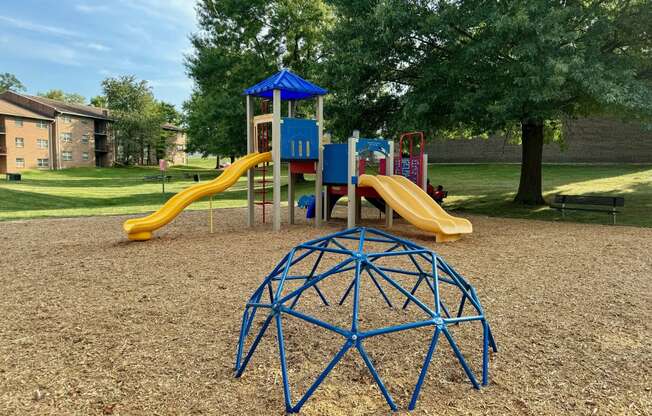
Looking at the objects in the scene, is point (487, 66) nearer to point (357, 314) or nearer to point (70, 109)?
point (357, 314)

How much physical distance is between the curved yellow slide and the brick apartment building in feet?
145

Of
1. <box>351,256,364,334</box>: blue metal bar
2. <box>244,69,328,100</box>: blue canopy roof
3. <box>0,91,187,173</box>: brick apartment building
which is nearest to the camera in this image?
<box>351,256,364,334</box>: blue metal bar

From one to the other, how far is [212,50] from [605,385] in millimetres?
28215

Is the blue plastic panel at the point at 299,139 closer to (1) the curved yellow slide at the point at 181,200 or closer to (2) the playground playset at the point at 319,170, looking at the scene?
(2) the playground playset at the point at 319,170

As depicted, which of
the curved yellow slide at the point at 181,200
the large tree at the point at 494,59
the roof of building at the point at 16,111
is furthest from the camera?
the roof of building at the point at 16,111

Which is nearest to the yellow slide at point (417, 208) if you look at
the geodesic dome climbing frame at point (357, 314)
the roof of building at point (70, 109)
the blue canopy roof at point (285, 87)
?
the blue canopy roof at point (285, 87)

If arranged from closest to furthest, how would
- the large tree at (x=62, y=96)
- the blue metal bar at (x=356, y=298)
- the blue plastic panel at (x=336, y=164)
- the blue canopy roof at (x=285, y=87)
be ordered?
the blue metal bar at (x=356, y=298) → the blue canopy roof at (x=285, y=87) → the blue plastic panel at (x=336, y=164) → the large tree at (x=62, y=96)

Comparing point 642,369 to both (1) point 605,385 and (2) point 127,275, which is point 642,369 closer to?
(1) point 605,385

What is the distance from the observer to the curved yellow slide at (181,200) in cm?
1030

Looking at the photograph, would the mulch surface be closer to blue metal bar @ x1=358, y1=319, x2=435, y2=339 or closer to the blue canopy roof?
blue metal bar @ x1=358, y1=319, x2=435, y2=339

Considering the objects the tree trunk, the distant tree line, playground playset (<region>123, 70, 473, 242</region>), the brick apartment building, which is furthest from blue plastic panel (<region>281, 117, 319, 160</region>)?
the brick apartment building

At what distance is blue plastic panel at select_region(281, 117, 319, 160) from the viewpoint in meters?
12.1

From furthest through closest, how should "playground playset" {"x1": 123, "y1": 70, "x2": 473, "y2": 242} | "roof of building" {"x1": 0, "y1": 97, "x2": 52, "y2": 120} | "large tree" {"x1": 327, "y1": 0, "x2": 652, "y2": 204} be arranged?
"roof of building" {"x1": 0, "y1": 97, "x2": 52, "y2": 120} → "large tree" {"x1": 327, "y1": 0, "x2": 652, "y2": 204} → "playground playset" {"x1": 123, "y1": 70, "x2": 473, "y2": 242}

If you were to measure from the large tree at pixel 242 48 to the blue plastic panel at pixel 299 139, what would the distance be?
49.9 feet
